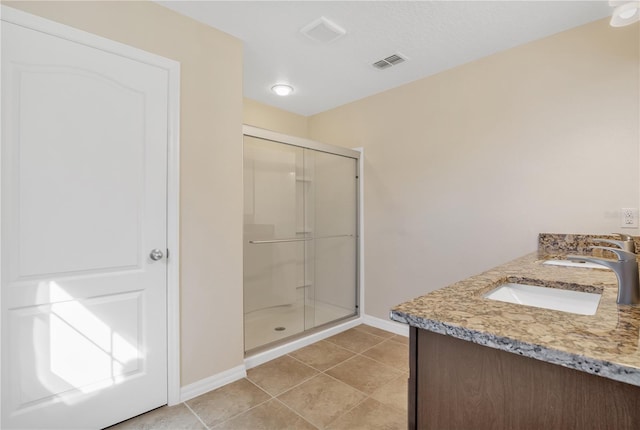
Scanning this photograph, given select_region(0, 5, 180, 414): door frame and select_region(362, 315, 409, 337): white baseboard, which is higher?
select_region(0, 5, 180, 414): door frame

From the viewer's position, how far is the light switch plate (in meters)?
1.92

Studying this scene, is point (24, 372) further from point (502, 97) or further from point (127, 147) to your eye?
point (502, 97)

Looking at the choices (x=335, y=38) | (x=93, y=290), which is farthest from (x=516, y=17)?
(x=93, y=290)

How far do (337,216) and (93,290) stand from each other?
2.21 meters

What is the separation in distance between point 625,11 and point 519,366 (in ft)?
6.76

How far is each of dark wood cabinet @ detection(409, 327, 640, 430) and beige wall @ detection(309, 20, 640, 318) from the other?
6.50 feet

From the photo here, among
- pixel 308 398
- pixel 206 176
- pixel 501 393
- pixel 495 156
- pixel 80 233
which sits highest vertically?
pixel 495 156

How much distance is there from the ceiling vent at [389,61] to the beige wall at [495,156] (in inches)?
17.2

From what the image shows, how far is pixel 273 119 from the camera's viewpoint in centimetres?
375

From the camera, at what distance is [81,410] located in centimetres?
163

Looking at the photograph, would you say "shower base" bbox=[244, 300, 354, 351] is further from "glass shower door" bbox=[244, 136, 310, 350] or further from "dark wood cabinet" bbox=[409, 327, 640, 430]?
"dark wood cabinet" bbox=[409, 327, 640, 430]

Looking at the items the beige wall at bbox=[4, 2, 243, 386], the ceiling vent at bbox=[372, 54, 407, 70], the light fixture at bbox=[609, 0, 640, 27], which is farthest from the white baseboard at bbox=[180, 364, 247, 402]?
the light fixture at bbox=[609, 0, 640, 27]

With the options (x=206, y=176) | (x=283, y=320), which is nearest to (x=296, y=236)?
(x=283, y=320)

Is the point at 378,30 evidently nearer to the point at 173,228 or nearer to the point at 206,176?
the point at 206,176
